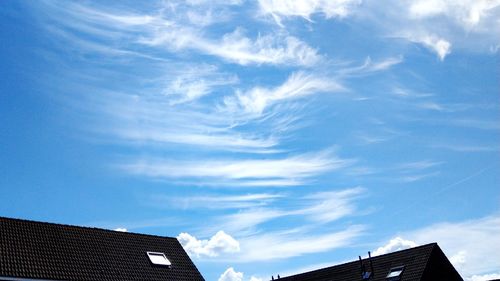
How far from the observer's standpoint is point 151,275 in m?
27.8

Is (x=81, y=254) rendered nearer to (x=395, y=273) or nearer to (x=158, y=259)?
(x=158, y=259)

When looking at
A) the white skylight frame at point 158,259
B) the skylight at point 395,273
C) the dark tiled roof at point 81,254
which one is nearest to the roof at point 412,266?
the skylight at point 395,273

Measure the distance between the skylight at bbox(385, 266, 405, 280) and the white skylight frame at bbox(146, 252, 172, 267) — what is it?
47.0 ft

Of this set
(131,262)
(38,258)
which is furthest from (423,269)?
(38,258)

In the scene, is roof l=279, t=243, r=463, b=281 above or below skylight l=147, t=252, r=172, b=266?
below

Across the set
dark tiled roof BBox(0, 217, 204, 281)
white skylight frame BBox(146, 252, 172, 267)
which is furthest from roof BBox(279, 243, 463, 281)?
white skylight frame BBox(146, 252, 172, 267)

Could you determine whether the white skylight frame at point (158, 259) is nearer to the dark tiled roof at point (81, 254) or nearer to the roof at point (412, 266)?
the dark tiled roof at point (81, 254)

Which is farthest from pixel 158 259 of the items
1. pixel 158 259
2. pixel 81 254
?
pixel 81 254

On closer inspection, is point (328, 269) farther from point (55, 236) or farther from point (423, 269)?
point (55, 236)

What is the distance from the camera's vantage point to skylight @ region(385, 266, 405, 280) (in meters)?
33.0

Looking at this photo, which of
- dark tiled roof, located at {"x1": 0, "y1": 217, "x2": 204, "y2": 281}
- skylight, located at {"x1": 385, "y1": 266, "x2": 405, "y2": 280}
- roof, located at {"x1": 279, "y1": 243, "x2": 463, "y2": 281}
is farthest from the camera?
skylight, located at {"x1": 385, "y1": 266, "x2": 405, "y2": 280}

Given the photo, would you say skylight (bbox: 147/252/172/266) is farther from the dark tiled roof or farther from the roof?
the roof

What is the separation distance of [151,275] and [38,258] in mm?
6059

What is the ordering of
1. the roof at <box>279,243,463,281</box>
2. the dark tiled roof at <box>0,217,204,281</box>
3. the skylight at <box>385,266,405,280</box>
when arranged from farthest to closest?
the skylight at <box>385,266,405,280</box> → the roof at <box>279,243,463,281</box> → the dark tiled roof at <box>0,217,204,281</box>
